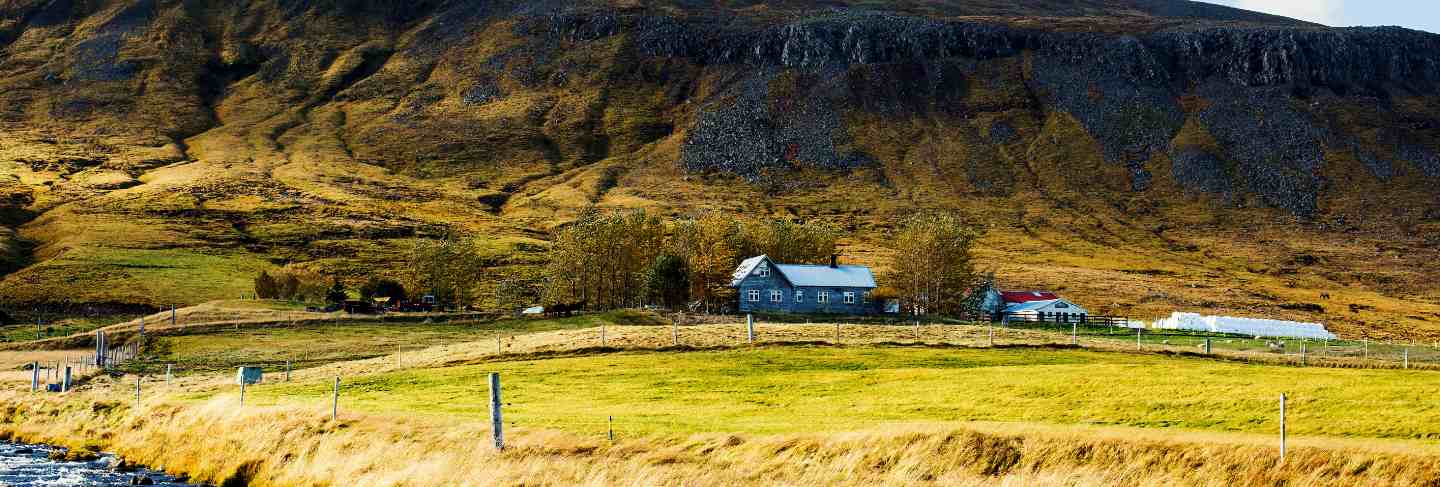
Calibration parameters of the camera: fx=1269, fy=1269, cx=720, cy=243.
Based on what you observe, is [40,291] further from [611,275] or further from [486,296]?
[611,275]

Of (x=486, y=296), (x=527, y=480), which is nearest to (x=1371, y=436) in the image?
(x=527, y=480)

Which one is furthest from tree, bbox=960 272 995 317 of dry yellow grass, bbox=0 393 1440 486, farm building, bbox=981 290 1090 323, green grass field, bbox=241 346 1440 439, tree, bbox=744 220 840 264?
dry yellow grass, bbox=0 393 1440 486

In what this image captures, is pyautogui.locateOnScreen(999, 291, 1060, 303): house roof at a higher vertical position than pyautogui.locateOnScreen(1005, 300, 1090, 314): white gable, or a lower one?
higher

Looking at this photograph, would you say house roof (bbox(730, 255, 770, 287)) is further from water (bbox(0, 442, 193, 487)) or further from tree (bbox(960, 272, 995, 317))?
water (bbox(0, 442, 193, 487))

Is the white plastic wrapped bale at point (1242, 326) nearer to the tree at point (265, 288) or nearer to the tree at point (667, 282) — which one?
the tree at point (667, 282)

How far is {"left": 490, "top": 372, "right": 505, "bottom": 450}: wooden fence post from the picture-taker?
3216 centimetres

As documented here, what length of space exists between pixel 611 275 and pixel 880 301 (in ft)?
96.9

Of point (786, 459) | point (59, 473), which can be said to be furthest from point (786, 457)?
point (59, 473)

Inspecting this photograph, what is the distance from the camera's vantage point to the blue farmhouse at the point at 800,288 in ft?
409

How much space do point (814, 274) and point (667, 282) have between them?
15.8 metres

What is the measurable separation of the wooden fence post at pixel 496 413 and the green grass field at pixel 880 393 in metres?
3.06

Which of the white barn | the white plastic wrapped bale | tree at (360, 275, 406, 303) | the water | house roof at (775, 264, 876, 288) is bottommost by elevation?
the water

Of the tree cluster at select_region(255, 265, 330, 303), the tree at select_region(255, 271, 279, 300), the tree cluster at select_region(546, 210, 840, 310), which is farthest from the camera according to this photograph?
the tree cluster at select_region(255, 265, 330, 303)

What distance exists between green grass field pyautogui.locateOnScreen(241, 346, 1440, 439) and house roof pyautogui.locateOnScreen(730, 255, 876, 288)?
56.3 metres
